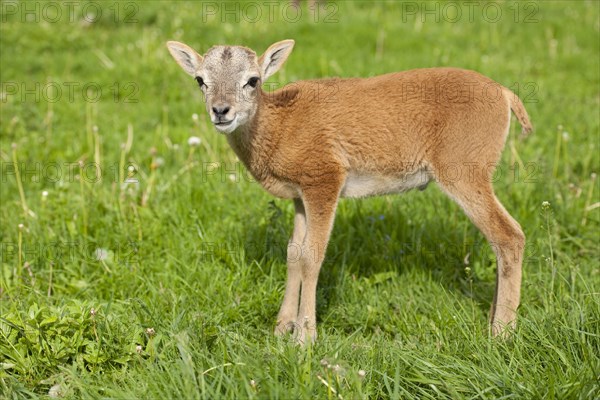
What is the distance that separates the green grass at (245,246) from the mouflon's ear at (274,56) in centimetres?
114

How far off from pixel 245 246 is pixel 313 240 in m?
0.95

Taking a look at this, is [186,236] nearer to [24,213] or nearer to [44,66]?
[24,213]

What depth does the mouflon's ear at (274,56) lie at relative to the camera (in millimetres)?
→ 4844

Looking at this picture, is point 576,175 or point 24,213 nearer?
point 24,213

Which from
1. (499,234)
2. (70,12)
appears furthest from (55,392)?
(70,12)

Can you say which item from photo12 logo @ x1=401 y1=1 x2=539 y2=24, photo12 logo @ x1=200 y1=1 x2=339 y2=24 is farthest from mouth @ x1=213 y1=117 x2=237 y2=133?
photo12 logo @ x1=401 y1=1 x2=539 y2=24

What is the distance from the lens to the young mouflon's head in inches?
172

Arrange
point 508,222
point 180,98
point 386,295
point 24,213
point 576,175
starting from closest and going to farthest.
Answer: point 508,222 → point 386,295 → point 24,213 → point 576,175 → point 180,98

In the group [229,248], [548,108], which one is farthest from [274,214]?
[548,108]

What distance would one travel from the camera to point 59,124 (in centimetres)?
818

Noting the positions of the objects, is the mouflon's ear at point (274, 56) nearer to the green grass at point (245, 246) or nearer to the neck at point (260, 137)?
the neck at point (260, 137)

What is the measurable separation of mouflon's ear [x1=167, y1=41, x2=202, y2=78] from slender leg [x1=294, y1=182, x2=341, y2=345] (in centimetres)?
119

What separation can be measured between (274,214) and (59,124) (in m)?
3.89

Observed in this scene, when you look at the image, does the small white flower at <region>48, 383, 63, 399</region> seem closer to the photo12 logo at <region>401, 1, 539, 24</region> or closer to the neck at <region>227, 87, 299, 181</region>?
the neck at <region>227, 87, 299, 181</region>
